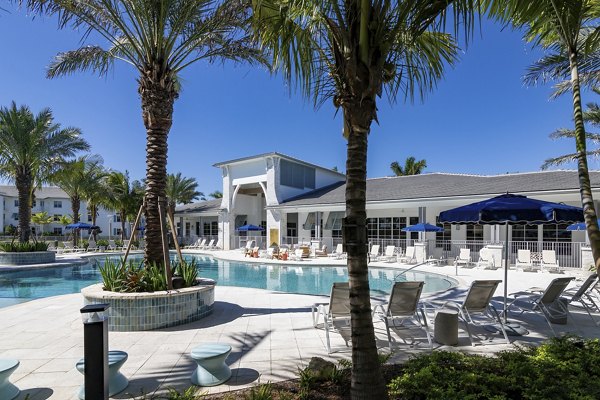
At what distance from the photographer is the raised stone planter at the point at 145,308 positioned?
644 centimetres

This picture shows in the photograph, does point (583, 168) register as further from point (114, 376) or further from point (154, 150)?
point (154, 150)

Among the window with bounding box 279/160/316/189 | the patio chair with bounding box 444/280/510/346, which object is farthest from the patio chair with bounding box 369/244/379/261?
the patio chair with bounding box 444/280/510/346

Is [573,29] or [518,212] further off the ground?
[573,29]


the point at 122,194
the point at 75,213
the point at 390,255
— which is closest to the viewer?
the point at 390,255

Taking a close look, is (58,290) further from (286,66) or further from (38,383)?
(286,66)

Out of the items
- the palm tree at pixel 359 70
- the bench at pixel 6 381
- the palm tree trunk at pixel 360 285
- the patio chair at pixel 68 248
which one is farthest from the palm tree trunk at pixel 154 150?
the patio chair at pixel 68 248

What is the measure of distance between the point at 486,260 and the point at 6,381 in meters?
18.3

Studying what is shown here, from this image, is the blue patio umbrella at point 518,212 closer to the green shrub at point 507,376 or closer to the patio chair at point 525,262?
the green shrub at point 507,376

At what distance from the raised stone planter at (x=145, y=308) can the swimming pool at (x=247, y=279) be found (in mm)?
5858

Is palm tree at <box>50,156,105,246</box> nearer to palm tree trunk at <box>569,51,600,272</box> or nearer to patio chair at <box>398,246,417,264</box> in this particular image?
patio chair at <box>398,246,417,264</box>

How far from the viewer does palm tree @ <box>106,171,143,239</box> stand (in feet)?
114

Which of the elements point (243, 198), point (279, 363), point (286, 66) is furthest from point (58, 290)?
point (243, 198)

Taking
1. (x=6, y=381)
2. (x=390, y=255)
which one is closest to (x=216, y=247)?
(x=390, y=255)

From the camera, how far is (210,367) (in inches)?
166
